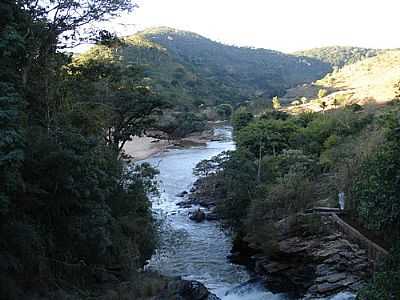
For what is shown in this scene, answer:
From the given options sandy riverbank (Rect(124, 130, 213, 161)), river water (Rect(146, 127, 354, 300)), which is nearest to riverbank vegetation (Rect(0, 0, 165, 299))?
river water (Rect(146, 127, 354, 300))

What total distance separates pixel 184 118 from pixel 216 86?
70603mm

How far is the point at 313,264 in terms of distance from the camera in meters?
20.5

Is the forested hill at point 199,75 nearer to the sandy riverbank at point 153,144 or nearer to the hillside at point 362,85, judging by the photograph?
the sandy riverbank at point 153,144

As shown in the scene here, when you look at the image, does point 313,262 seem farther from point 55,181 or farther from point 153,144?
point 153,144

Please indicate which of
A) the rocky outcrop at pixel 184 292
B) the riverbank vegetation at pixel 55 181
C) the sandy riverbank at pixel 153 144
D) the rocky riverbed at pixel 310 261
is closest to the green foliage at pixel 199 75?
the sandy riverbank at pixel 153 144

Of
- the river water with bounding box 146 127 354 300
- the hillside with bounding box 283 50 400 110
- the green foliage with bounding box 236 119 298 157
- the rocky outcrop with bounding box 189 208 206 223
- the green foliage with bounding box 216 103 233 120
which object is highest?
the hillside with bounding box 283 50 400 110

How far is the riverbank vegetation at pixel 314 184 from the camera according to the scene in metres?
13.7

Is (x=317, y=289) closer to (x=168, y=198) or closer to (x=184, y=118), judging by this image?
(x=168, y=198)

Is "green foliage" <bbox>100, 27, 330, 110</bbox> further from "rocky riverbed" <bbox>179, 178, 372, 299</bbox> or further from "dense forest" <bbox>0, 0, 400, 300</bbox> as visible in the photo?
"rocky riverbed" <bbox>179, 178, 372, 299</bbox>

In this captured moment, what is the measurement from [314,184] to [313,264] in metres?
7.17

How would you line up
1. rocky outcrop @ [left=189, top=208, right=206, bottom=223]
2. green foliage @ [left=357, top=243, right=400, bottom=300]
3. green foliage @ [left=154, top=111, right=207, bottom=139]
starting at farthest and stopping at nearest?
green foliage @ [left=154, top=111, right=207, bottom=139], rocky outcrop @ [left=189, top=208, right=206, bottom=223], green foliage @ [left=357, top=243, right=400, bottom=300]

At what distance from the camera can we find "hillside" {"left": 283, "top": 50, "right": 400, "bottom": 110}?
206 feet

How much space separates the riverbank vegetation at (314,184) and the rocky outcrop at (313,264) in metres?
0.70

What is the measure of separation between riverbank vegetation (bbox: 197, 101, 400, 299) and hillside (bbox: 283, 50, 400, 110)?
908 inches
